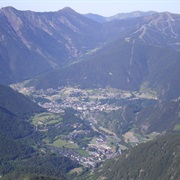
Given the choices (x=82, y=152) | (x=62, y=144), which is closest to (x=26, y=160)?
(x=82, y=152)

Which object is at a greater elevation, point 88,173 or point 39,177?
point 39,177

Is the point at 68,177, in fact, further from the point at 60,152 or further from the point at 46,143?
the point at 46,143

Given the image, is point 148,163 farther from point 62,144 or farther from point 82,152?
point 62,144

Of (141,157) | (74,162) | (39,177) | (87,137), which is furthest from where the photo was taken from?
(87,137)

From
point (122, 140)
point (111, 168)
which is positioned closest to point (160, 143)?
point (111, 168)

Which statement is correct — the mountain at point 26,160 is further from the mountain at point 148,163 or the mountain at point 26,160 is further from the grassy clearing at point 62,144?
the mountain at point 148,163

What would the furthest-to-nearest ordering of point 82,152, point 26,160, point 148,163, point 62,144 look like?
point 62,144, point 82,152, point 26,160, point 148,163

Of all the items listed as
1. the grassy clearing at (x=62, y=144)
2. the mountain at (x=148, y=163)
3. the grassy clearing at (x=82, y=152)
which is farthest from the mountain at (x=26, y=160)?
the grassy clearing at (x=82, y=152)

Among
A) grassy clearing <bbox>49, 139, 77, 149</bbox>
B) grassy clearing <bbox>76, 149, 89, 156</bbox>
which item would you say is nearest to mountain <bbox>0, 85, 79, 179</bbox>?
grassy clearing <bbox>49, 139, 77, 149</bbox>
